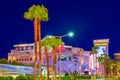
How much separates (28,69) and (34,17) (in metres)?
68.6

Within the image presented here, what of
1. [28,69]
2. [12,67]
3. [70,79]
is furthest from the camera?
[28,69]

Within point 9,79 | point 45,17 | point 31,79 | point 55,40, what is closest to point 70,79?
point 55,40

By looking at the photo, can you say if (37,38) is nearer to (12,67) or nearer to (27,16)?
(27,16)

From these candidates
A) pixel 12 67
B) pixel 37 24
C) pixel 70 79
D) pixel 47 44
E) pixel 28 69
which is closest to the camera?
pixel 37 24

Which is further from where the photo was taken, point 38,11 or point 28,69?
point 28,69

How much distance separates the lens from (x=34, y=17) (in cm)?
5584

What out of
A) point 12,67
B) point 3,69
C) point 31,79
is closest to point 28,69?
point 12,67

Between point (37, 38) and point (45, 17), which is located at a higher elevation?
point (45, 17)

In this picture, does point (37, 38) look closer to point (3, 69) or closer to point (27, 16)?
point (27, 16)

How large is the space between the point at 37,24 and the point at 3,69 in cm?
4734

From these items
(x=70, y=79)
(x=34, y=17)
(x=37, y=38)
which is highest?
(x=34, y=17)

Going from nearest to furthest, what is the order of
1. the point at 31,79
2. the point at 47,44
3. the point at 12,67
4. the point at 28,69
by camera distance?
1. the point at 31,79
2. the point at 47,44
3. the point at 12,67
4. the point at 28,69

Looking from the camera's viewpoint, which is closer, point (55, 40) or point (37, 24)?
point (37, 24)

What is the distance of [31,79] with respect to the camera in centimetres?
7350
